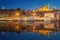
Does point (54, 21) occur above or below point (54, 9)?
below

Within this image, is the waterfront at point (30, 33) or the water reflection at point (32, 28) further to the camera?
the water reflection at point (32, 28)

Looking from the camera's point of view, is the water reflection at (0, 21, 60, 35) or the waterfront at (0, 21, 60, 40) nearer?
the waterfront at (0, 21, 60, 40)

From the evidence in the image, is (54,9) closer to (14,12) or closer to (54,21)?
(54,21)

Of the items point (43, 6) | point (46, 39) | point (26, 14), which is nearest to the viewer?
point (46, 39)

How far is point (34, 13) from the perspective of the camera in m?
7.09

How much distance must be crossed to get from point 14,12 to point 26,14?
519 millimetres

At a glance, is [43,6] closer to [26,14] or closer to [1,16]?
[26,14]

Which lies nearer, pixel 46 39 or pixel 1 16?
pixel 46 39

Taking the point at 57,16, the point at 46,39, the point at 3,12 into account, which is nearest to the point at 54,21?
the point at 57,16

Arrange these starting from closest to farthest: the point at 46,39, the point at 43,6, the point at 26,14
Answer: the point at 46,39 < the point at 43,6 < the point at 26,14

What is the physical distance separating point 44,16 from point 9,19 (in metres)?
1.44

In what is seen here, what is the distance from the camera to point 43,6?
672cm

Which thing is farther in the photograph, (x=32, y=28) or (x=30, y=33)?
(x=32, y=28)

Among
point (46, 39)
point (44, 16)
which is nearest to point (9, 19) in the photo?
point (44, 16)
